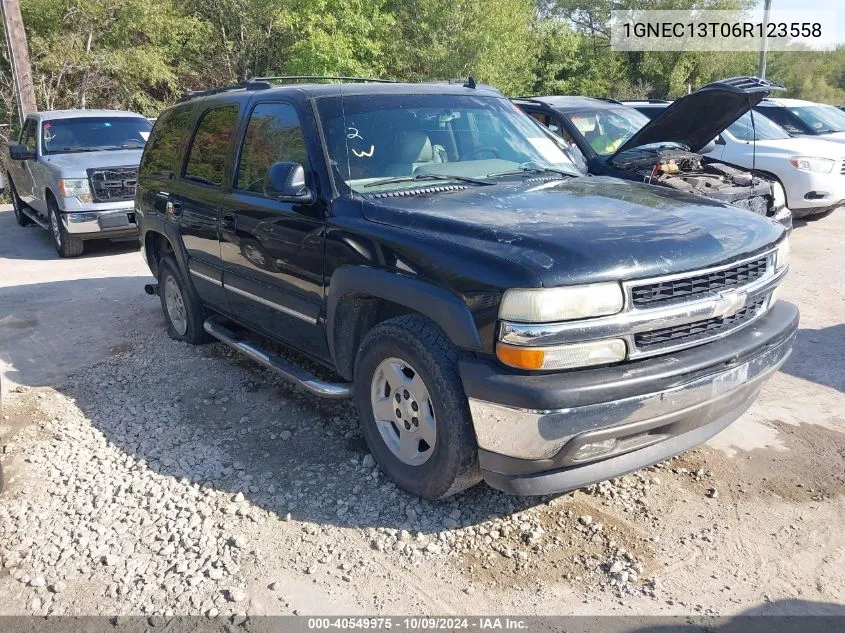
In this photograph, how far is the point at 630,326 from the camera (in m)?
2.87

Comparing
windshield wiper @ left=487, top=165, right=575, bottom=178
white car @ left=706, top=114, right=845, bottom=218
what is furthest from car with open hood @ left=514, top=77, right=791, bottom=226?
windshield wiper @ left=487, top=165, right=575, bottom=178

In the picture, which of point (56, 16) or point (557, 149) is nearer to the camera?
point (557, 149)

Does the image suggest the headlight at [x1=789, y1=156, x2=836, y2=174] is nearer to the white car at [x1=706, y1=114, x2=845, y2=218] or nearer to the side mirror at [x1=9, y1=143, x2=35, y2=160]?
the white car at [x1=706, y1=114, x2=845, y2=218]

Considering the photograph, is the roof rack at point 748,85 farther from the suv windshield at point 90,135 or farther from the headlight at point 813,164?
the suv windshield at point 90,135

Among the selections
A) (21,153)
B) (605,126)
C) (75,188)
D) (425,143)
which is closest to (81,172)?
(75,188)

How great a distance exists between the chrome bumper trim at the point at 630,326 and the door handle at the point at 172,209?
339 cm

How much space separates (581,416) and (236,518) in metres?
1.77

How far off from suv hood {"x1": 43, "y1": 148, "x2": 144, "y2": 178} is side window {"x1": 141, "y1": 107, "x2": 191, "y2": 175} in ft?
13.8

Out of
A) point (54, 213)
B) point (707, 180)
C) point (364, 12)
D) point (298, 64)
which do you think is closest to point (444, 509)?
point (707, 180)

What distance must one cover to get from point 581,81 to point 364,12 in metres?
14.5

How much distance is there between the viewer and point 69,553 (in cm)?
328

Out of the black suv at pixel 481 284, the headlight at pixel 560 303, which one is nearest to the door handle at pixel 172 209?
the black suv at pixel 481 284

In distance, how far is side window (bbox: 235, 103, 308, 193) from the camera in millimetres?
4094

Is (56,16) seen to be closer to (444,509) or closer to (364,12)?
(364,12)
